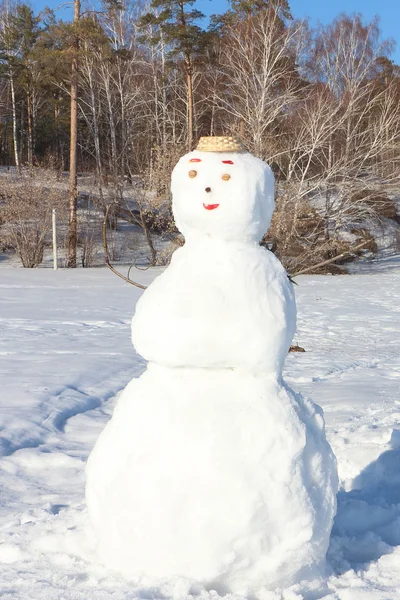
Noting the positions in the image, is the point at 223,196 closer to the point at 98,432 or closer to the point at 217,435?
A: the point at 217,435

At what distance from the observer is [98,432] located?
14.4ft

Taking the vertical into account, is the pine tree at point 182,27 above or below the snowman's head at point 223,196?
above

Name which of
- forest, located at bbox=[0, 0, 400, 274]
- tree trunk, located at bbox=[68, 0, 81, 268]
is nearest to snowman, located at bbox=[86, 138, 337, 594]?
forest, located at bbox=[0, 0, 400, 274]

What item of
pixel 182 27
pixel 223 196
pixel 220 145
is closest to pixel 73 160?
pixel 182 27

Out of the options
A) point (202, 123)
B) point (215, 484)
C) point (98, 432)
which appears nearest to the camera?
point (215, 484)

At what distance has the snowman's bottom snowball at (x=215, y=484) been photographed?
2.25 m

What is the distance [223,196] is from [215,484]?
1.06 m

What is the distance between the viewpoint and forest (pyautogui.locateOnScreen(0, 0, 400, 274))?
17.8 meters

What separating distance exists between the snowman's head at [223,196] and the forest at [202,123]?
31.9 ft

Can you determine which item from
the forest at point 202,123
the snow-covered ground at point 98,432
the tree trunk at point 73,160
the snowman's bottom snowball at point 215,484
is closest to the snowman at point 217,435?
the snowman's bottom snowball at point 215,484

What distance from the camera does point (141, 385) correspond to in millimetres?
2432

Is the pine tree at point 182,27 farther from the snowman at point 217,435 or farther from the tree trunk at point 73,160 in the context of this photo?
the snowman at point 217,435

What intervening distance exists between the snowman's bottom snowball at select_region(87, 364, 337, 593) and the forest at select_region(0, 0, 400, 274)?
9973mm

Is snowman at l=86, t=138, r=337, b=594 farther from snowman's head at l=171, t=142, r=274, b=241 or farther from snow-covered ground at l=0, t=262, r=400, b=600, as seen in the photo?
snow-covered ground at l=0, t=262, r=400, b=600
